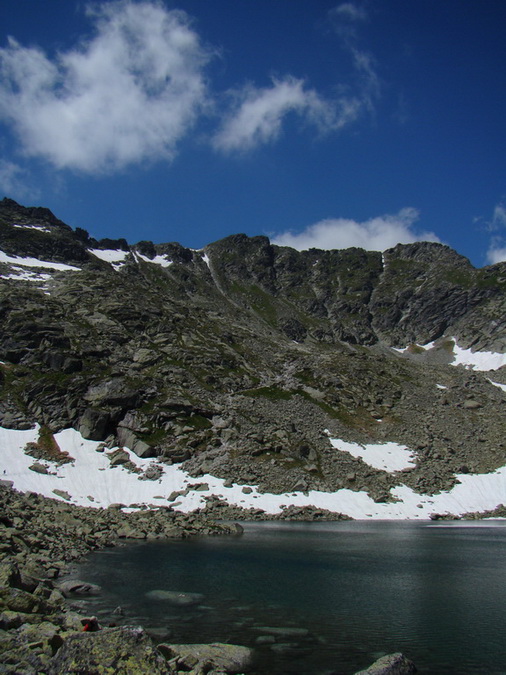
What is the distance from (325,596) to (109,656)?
18153 mm

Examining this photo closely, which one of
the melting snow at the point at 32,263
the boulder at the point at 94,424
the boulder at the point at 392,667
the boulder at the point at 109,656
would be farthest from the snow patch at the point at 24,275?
the boulder at the point at 392,667

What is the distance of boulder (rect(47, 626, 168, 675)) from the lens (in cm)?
1216

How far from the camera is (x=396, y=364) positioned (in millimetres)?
142250

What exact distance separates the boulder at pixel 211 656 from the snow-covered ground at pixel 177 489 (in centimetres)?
4762

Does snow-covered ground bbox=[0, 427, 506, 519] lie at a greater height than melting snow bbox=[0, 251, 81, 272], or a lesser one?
lesser

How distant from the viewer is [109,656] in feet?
40.8

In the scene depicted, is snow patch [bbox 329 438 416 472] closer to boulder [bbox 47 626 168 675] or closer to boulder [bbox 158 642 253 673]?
boulder [bbox 158 642 253 673]

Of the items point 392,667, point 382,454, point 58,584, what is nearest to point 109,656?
point 392,667

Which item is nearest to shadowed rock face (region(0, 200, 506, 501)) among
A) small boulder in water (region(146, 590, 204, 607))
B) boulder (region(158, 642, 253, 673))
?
small boulder in water (region(146, 590, 204, 607))

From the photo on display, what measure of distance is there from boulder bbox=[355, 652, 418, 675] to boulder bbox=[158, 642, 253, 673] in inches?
168

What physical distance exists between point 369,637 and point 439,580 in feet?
48.0

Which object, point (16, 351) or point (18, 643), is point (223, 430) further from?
point (18, 643)

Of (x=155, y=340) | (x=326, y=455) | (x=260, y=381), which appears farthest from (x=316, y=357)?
(x=326, y=455)

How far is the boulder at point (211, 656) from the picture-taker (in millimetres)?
15422
